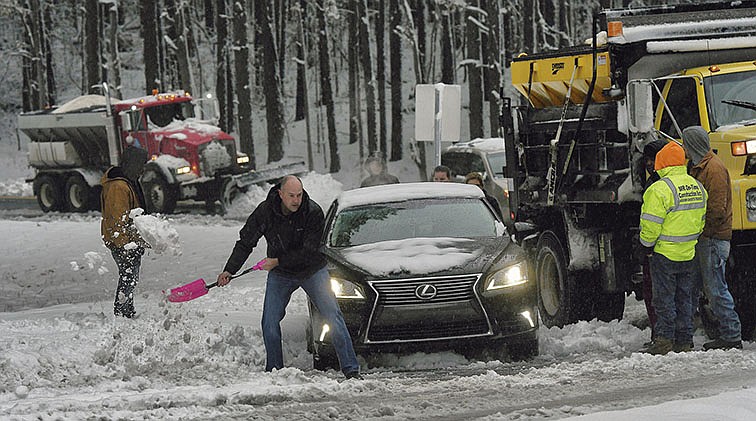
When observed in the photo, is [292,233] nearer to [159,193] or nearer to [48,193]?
[159,193]

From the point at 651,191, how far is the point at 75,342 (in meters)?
4.95

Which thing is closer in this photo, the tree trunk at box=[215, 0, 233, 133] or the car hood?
the car hood

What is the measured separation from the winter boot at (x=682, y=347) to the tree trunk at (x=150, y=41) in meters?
29.6

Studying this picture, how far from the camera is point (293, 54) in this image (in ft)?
218

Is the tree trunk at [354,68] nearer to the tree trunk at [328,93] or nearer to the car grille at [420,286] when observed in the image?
the tree trunk at [328,93]

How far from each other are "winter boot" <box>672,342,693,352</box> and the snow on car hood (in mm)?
1770

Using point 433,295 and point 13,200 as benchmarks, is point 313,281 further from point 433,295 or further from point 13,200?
point 13,200

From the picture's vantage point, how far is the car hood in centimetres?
915

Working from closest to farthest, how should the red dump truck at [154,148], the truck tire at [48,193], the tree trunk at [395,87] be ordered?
the red dump truck at [154,148]
the truck tire at [48,193]
the tree trunk at [395,87]

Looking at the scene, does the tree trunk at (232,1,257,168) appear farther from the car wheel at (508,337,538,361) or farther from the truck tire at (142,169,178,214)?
the car wheel at (508,337,538,361)

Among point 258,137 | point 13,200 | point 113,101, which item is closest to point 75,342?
point 113,101

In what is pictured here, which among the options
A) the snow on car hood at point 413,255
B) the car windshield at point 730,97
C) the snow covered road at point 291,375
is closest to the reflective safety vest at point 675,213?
the car windshield at point 730,97

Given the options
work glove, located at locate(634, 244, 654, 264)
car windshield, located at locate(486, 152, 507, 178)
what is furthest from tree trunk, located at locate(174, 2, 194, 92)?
work glove, located at locate(634, 244, 654, 264)

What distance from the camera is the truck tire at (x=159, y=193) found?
2519 centimetres
